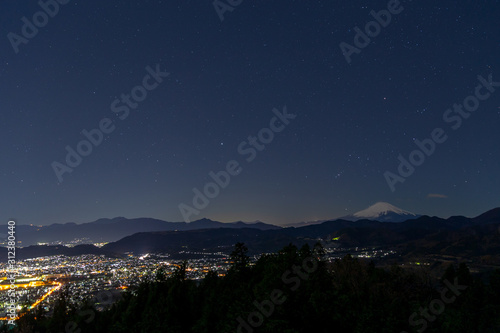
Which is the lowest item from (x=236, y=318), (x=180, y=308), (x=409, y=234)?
(x=409, y=234)

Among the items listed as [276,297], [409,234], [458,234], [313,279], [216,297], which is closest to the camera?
[276,297]

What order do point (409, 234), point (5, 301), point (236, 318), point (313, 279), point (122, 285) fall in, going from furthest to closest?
1. point (409, 234)
2. point (122, 285)
3. point (5, 301)
4. point (313, 279)
5. point (236, 318)

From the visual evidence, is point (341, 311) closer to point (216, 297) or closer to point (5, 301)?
point (216, 297)

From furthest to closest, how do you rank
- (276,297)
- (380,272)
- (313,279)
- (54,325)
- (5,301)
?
1. (5,301)
2. (380,272)
3. (54,325)
4. (313,279)
5. (276,297)

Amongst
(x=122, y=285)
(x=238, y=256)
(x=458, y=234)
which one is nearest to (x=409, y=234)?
(x=458, y=234)

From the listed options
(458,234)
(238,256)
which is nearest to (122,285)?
(238,256)

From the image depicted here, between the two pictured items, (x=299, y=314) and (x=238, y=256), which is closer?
(x=299, y=314)

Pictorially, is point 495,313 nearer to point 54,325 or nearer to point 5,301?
point 54,325

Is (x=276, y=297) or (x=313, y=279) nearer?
(x=276, y=297)

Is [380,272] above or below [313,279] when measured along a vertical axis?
below
